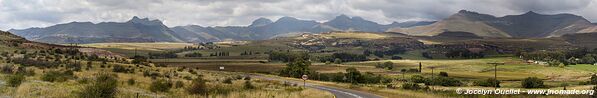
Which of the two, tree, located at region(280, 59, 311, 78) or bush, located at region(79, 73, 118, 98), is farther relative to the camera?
tree, located at region(280, 59, 311, 78)

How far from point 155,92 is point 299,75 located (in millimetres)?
99018

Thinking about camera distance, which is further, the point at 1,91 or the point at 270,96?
the point at 270,96

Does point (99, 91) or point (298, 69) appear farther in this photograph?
point (298, 69)

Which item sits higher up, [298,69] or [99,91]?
[99,91]

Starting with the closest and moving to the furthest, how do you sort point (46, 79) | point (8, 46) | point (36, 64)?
point (46, 79)
point (36, 64)
point (8, 46)

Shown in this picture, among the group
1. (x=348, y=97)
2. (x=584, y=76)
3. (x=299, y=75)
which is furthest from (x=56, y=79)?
(x=584, y=76)

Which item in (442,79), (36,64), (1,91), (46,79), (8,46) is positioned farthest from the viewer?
(442,79)

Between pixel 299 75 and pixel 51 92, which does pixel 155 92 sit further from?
pixel 299 75

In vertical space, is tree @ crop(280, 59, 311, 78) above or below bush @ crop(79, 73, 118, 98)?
below

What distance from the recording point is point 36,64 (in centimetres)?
7256

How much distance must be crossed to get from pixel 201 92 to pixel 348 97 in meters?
14.5

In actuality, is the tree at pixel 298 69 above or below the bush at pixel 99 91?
below

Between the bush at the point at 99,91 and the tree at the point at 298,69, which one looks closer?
the bush at the point at 99,91

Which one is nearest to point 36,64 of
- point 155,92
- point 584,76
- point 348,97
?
point 155,92
